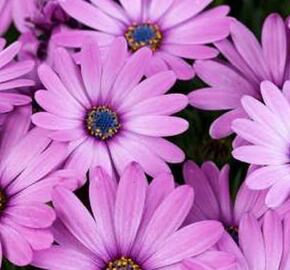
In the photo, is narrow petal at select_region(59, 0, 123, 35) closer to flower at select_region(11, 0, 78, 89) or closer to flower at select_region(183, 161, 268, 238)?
Answer: flower at select_region(11, 0, 78, 89)

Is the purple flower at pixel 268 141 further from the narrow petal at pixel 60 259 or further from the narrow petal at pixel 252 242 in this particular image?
the narrow petal at pixel 60 259

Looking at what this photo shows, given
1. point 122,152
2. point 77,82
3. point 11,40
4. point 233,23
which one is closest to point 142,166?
point 122,152

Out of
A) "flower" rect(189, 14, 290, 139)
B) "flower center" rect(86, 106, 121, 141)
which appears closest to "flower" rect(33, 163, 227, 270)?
"flower center" rect(86, 106, 121, 141)

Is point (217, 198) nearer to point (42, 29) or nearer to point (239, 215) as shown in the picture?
point (239, 215)

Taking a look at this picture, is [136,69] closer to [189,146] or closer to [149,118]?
[149,118]

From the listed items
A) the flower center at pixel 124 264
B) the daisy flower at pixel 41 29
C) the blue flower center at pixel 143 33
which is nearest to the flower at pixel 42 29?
the daisy flower at pixel 41 29

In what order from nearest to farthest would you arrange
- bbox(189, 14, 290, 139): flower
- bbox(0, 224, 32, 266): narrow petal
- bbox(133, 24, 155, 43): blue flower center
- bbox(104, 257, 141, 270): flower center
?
bbox(0, 224, 32, 266): narrow petal, bbox(104, 257, 141, 270): flower center, bbox(189, 14, 290, 139): flower, bbox(133, 24, 155, 43): blue flower center
